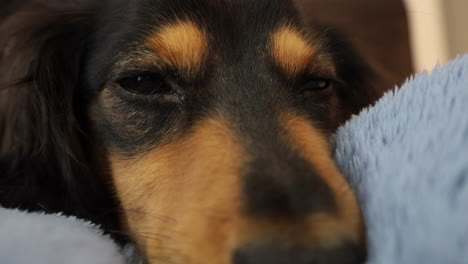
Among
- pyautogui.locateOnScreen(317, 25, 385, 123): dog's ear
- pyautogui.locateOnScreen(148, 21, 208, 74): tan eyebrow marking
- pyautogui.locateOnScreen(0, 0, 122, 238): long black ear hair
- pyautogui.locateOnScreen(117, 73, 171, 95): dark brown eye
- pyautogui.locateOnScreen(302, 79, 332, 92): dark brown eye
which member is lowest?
pyautogui.locateOnScreen(0, 0, 122, 238): long black ear hair

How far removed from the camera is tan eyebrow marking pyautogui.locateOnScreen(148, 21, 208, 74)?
3.18ft

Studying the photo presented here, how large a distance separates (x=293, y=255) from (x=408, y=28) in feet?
7.05

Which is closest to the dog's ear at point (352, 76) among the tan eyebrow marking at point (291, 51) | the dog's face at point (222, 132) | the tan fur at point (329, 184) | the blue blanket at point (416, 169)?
the dog's face at point (222, 132)

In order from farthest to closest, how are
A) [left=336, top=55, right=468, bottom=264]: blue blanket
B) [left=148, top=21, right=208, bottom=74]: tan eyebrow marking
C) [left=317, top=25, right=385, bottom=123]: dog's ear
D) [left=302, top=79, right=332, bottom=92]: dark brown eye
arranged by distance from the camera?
[left=317, top=25, right=385, bottom=123]: dog's ear < [left=302, top=79, right=332, bottom=92]: dark brown eye < [left=148, top=21, right=208, bottom=74]: tan eyebrow marking < [left=336, top=55, right=468, bottom=264]: blue blanket

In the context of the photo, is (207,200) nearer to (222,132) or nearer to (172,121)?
(222,132)

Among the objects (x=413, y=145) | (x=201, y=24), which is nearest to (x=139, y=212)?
(x=201, y=24)

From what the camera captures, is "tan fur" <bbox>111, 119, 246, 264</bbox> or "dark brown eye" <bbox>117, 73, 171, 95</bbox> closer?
"tan fur" <bbox>111, 119, 246, 264</bbox>

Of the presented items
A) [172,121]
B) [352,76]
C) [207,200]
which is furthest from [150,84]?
[352,76]

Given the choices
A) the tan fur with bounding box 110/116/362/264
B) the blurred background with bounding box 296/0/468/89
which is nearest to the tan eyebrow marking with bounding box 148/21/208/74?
the tan fur with bounding box 110/116/362/264

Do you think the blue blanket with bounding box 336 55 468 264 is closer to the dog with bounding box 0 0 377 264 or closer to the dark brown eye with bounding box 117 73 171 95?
the dog with bounding box 0 0 377 264

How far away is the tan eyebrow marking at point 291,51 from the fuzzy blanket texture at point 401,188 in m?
0.20

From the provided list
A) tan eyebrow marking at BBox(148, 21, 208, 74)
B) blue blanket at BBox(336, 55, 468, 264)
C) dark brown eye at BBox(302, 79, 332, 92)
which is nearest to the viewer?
blue blanket at BBox(336, 55, 468, 264)

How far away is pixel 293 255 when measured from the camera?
56cm

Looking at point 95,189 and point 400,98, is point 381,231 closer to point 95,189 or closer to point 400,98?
point 400,98
